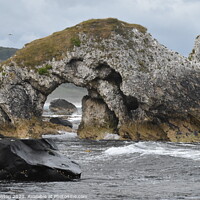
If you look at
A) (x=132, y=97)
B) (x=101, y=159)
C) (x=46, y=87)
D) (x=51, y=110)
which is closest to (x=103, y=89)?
(x=132, y=97)

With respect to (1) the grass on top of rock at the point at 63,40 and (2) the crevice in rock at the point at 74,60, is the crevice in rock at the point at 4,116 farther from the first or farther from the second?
(2) the crevice in rock at the point at 74,60

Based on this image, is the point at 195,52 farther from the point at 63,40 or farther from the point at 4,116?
the point at 4,116

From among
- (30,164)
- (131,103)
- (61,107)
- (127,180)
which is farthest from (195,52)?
(61,107)

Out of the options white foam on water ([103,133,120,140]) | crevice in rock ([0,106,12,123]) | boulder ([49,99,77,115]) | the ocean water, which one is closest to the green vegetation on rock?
crevice in rock ([0,106,12,123])

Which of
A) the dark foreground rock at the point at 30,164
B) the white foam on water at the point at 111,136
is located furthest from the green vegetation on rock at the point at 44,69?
the dark foreground rock at the point at 30,164

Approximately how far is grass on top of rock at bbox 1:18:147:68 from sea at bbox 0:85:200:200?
21330 millimetres

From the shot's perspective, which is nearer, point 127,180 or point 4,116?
point 127,180

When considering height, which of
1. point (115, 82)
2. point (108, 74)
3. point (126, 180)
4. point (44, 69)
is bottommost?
point (126, 180)

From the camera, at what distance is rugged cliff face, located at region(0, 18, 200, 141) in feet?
155

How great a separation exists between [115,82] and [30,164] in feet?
104

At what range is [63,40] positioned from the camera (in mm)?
53875

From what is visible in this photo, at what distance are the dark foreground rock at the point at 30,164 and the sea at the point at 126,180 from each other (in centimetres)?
76

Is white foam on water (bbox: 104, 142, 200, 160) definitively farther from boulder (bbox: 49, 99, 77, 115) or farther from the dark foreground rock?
boulder (bbox: 49, 99, 77, 115)

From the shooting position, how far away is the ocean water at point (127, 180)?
16.6 m
